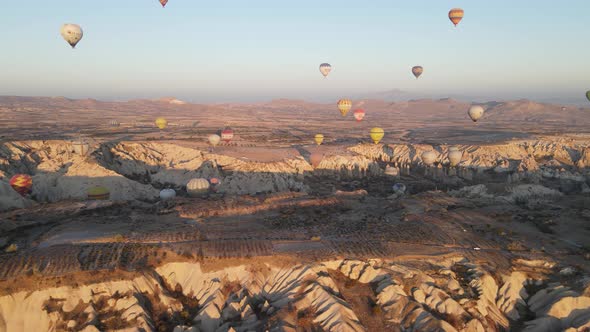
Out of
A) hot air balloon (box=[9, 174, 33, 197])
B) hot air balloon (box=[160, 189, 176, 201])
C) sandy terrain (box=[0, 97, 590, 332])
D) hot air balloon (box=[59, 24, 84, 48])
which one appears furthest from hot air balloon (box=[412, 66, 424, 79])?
hot air balloon (box=[9, 174, 33, 197])

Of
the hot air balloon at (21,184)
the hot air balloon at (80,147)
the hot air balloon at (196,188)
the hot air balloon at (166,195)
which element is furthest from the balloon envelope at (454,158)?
the hot air balloon at (21,184)

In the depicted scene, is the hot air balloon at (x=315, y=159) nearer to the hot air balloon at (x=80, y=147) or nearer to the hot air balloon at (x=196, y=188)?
the hot air balloon at (x=196, y=188)

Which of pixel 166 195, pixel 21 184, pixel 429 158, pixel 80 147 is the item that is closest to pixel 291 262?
pixel 166 195

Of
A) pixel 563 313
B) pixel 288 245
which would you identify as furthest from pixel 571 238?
pixel 288 245

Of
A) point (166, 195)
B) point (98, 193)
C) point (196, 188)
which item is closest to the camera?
point (98, 193)

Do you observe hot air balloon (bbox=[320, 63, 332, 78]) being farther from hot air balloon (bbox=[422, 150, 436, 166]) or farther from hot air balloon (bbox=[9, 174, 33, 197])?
hot air balloon (bbox=[9, 174, 33, 197])

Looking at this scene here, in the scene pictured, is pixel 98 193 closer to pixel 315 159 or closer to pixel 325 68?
pixel 315 159
